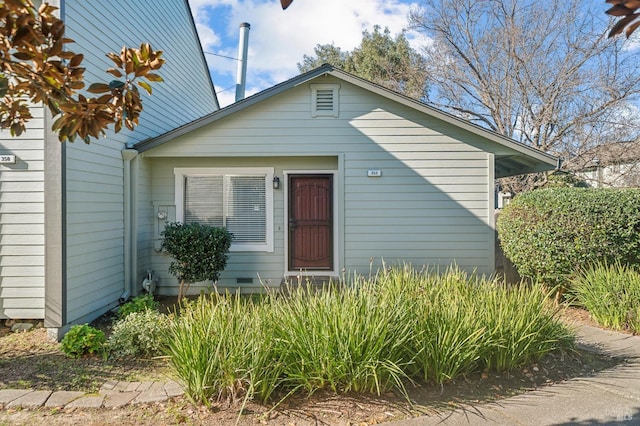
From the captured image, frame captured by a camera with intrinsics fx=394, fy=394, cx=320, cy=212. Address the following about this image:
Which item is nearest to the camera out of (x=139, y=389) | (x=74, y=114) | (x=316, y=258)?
(x=74, y=114)

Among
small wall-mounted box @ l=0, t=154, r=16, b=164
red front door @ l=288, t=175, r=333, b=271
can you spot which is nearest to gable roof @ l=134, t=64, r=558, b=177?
red front door @ l=288, t=175, r=333, b=271

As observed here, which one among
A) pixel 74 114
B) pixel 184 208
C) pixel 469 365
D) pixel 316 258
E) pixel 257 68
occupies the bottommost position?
→ pixel 469 365

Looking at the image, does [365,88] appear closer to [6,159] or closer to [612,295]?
[612,295]

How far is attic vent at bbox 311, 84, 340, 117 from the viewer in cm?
700

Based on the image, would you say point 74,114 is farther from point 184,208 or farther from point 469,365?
point 184,208

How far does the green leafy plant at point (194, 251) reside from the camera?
250 inches

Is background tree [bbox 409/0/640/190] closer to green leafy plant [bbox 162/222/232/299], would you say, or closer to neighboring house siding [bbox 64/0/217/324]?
neighboring house siding [bbox 64/0/217/324]

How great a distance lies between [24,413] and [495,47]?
17440 millimetres

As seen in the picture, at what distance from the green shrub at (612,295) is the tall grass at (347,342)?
1.87 m

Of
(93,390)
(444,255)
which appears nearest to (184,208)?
(93,390)

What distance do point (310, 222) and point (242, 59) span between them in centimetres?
927

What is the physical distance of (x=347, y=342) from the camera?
3.18 metres

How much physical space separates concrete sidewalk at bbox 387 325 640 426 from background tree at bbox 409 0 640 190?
1300 centimetres

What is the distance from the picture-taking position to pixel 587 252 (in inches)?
228
